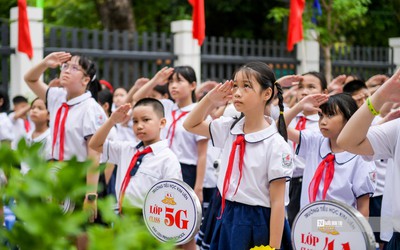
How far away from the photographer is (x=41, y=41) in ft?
31.9

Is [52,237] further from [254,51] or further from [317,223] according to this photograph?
[254,51]

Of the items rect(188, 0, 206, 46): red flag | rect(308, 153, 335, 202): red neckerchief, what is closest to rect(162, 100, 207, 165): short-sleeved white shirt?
rect(308, 153, 335, 202): red neckerchief

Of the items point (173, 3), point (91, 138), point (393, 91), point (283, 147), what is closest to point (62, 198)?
point (393, 91)

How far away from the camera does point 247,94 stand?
155 inches

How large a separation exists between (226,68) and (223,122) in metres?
7.86

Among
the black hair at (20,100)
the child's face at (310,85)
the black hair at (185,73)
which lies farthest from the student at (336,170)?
the black hair at (20,100)

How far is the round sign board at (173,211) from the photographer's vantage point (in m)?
3.80

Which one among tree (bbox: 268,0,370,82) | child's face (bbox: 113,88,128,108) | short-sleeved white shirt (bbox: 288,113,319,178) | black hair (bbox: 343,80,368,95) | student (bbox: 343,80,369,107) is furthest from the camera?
tree (bbox: 268,0,370,82)

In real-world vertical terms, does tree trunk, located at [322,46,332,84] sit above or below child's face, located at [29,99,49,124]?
above

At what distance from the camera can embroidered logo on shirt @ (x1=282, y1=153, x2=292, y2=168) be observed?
387cm

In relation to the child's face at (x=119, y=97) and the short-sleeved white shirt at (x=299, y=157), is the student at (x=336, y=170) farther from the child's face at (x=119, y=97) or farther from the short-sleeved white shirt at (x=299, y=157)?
the child's face at (x=119, y=97)

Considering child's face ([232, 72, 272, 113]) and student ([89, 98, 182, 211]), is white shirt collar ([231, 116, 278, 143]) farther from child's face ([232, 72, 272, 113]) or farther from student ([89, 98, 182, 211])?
student ([89, 98, 182, 211])

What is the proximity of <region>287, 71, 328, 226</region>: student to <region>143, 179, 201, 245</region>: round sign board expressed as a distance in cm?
176

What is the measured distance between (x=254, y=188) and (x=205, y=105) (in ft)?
1.96
